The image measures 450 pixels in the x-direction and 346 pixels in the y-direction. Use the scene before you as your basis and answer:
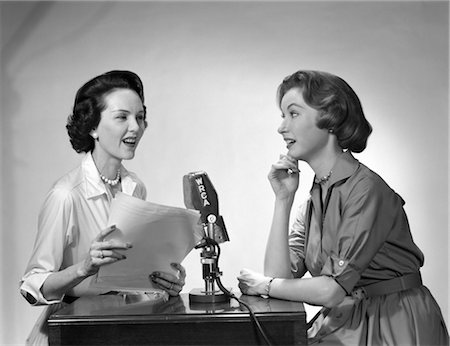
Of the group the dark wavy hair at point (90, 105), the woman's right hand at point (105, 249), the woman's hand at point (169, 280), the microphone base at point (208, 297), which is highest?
the dark wavy hair at point (90, 105)

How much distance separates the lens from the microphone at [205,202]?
91.8 inches

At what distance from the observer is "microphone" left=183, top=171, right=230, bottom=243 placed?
7.65 feet

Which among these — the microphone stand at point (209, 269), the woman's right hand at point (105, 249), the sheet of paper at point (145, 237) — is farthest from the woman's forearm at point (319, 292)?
the woman's right hand at point (105, 249)

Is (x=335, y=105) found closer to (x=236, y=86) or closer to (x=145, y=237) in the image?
(x=145, y=237)

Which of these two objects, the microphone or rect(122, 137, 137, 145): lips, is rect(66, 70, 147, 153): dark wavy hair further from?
the microphone

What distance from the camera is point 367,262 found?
7.52 ft

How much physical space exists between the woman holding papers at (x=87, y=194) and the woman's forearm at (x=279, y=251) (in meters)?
0.31

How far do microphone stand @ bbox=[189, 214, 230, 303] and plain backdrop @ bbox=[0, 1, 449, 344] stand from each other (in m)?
2.11

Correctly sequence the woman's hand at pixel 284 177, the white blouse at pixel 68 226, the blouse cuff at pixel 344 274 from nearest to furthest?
the blouse cuff at pixel 344 274, the white blouse at pixel 68 226, the woman's hand at pixel 284 177

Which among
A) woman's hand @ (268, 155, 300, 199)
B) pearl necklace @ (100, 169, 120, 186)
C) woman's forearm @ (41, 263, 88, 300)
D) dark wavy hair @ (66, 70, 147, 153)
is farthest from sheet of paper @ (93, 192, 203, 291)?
dark wavy hair @ (66, 70, 147, 153)

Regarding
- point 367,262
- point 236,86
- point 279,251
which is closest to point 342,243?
point 367,262

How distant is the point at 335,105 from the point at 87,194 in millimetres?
892

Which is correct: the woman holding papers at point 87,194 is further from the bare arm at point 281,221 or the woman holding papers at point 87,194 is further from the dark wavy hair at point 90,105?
the bare arm at point 281,221

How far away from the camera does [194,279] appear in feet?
14.7
